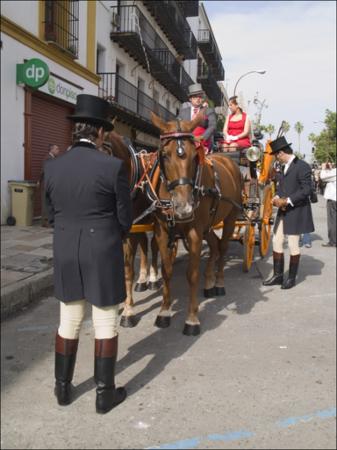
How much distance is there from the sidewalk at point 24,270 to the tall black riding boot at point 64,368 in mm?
2053

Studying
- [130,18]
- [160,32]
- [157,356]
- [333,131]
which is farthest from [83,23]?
[333,131]

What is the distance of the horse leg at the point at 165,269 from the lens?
15.2ft

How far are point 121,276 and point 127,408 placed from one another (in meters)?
0.97

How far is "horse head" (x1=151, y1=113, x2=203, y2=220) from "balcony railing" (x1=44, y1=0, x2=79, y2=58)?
9.73 m

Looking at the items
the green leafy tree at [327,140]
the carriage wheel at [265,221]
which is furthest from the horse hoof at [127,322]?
the green leafy tree at [327,140]

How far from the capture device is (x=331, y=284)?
6.84m

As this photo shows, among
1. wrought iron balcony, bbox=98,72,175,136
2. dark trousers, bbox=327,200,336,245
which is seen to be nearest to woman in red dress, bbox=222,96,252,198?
dark trousers, bbox=327,200,336,245

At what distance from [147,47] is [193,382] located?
65.2 ft

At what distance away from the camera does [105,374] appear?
3197mm

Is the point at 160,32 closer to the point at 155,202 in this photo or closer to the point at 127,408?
the point at 155,202

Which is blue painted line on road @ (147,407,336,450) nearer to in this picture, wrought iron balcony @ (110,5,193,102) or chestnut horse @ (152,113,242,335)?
chestnut horse @ (152,113,242,335)

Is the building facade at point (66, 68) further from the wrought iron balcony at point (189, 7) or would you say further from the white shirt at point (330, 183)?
the white shirt at point (330, 183)

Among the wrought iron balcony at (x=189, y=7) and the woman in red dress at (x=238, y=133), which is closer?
the woman in red dress at (x=238, y=133)

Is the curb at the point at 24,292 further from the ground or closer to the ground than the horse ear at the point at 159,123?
closer to the ground
